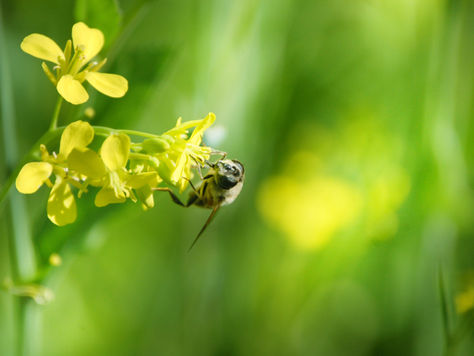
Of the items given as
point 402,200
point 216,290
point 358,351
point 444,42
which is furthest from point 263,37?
point 358,351

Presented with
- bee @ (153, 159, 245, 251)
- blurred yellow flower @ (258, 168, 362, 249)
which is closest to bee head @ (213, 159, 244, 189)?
bee @ (153, 159, 245, 251)

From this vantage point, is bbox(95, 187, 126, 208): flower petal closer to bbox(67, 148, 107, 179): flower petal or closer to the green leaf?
bbox(67, 148, 107, 179): flower petal

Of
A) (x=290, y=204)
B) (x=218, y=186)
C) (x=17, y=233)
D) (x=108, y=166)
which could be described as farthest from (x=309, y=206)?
(x=108, y=166)

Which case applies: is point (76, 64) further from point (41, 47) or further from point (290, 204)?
point (290, 204)

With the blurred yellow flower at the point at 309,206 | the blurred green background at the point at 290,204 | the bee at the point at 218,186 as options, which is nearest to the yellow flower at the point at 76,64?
the bee at the point at 218,186

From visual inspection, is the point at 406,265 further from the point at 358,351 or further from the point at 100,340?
the point at 100,340

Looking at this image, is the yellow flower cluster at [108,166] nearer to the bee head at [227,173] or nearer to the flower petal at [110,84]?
the flower petal at [110,84]

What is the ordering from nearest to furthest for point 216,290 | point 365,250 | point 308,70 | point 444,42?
1. point 444,42
2. point 216,290
3. point 365,250
4. point 308,70
